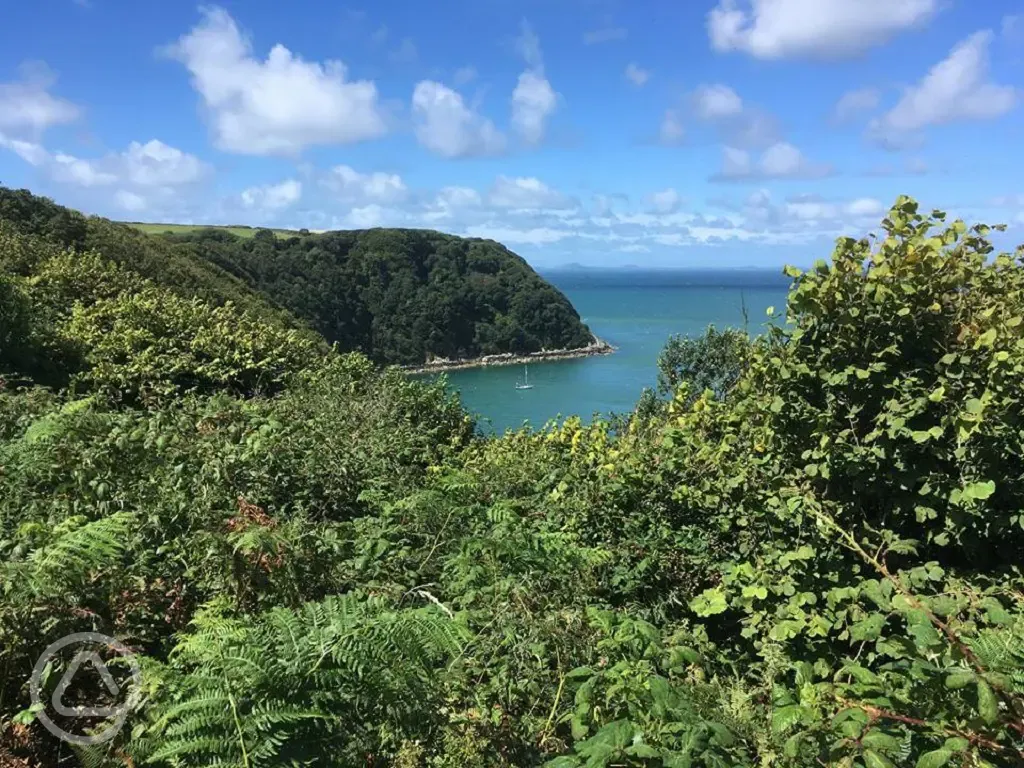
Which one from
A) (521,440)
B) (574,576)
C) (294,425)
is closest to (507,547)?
(574,576)

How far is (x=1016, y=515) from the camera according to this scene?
3318mm

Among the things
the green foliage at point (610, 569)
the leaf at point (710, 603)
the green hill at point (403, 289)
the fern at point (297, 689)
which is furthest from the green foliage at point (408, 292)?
the fern at point (297, 689)

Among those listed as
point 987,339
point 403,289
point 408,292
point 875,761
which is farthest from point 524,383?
point 875,761

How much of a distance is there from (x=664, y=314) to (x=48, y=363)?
17481cm

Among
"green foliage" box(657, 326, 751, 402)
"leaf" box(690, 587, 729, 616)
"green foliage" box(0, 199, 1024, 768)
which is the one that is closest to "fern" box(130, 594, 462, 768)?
"green foliage" box(0, 199, 1024, 768)

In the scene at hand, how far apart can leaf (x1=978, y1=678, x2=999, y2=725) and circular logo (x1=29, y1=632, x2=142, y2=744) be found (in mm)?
2200

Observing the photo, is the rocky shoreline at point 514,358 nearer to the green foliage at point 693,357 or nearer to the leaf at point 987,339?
the green foliage at point 693,357

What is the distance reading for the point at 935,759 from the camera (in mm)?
1577

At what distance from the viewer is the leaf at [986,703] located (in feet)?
5.13

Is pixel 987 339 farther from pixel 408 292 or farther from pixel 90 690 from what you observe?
pixel 408 292

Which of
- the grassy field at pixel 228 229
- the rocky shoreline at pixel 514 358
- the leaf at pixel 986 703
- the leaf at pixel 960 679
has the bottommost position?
the rocky shoreline at pixel 514 358

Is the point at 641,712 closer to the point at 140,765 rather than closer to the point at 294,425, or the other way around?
the point at 140,765

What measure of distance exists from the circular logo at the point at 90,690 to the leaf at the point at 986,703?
2200 millimetres

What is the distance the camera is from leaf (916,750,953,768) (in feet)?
5.15
